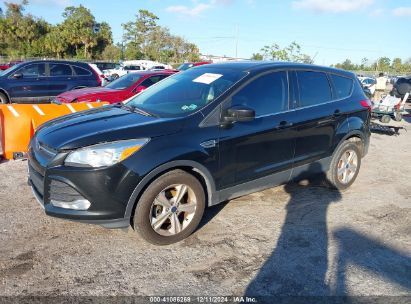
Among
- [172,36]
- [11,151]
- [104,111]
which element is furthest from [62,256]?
[172,36]

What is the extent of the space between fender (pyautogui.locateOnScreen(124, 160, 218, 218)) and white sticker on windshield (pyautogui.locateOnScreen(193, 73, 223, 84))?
45.8 inches

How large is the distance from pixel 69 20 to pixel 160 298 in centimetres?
5671

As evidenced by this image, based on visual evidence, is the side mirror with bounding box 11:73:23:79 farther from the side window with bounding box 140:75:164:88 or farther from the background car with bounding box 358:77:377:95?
the background car with bounding box 358:77:377:95

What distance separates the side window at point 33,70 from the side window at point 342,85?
9.52 metres

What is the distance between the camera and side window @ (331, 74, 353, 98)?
5.03 metres

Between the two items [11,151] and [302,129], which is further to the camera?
[11,151]

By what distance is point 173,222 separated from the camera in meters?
3.52

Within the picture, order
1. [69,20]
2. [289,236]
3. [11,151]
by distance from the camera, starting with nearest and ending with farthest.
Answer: [289,236]
[11,151]
[69,20]

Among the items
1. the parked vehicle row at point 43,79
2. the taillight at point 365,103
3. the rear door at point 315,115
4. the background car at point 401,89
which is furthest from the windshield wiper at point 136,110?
the background car at point 401,89

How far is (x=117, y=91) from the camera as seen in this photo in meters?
8.76

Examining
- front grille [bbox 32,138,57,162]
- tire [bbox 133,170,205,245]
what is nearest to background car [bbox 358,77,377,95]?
tire [bbox 133,170,205,245]

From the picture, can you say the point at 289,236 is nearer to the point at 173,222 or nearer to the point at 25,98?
the point at 173,222

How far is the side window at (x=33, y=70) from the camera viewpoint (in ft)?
36.9

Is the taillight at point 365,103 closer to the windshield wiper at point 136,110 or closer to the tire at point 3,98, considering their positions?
the windshield wiper at point 136,110
